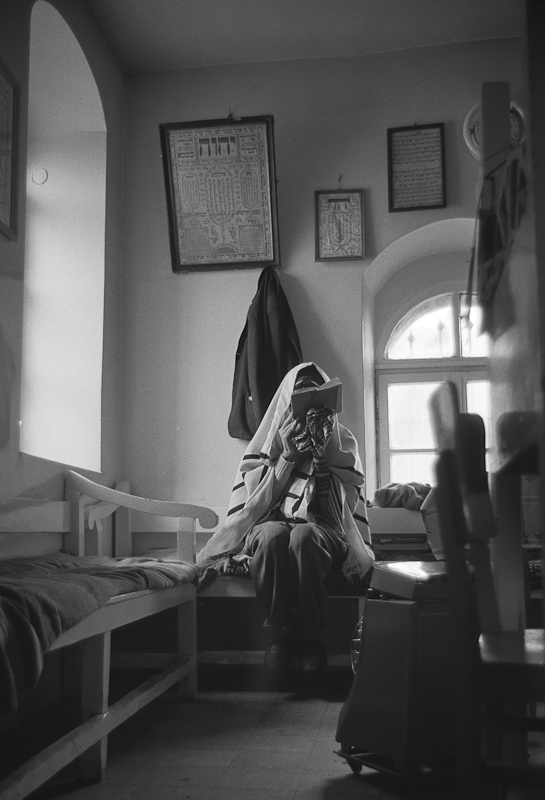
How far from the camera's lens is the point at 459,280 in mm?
4949

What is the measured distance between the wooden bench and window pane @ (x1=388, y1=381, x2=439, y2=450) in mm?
1594

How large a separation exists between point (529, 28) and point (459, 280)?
4.10m

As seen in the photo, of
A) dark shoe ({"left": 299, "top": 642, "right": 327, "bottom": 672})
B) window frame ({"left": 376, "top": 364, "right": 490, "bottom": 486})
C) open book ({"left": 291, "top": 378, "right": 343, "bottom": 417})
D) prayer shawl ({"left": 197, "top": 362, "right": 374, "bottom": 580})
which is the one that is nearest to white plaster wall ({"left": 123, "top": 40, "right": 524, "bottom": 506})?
window frame ({"left": 376, "top": 364, "right": 490, "bottom": 486})

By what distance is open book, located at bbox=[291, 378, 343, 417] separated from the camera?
3581mm

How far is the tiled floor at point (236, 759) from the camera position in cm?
221

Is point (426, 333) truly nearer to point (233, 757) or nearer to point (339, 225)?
point (339, 225)

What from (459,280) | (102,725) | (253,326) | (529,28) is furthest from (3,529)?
(459,280)

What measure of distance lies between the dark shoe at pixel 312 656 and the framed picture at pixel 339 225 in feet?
6.96

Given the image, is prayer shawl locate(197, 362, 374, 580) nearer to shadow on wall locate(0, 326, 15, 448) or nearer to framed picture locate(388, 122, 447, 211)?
shadow on wall locate(0, 326, 15, 448)

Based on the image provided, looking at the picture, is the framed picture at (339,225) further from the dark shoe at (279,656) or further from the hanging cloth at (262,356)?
the dark shoe at (279,656)

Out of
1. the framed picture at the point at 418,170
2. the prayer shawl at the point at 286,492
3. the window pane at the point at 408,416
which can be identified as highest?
the framed picture at the point at 418,170

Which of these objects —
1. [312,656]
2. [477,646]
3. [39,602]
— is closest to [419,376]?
[312,656]

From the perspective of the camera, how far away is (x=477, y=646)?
3.71 ft

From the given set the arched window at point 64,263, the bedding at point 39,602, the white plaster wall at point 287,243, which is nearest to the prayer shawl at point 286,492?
the white plaster wall at point 287,243
